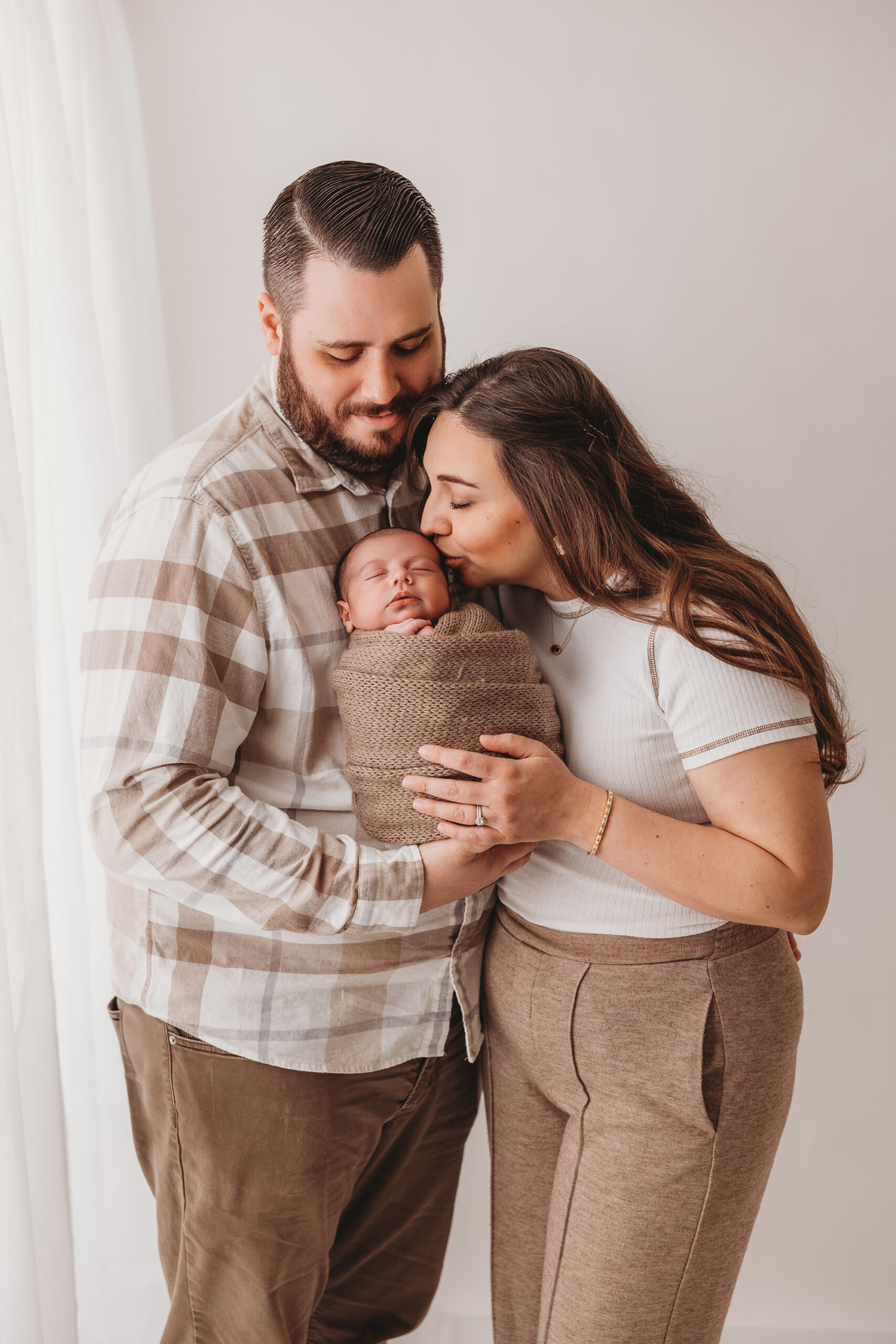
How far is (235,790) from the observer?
127 cm

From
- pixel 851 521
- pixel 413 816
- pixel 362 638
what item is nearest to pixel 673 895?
pixel 413 816

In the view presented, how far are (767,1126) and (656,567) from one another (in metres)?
0.82

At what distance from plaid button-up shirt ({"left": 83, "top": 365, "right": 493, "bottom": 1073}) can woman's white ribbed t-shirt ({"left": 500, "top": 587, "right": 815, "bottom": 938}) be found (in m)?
0.19

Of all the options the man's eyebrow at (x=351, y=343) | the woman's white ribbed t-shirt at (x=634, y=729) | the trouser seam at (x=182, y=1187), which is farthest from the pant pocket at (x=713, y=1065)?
the man's eyebrow at (x=351, y=343)

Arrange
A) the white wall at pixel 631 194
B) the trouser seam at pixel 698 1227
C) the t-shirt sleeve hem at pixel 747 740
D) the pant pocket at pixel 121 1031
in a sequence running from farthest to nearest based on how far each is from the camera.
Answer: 1. the white wall at pixel 631 194
2. the pant pocket at pixel 121 1031
3. the trouser seam at pixel 698 1227
4. the t-shirt sleeve hem at pixel 747 740

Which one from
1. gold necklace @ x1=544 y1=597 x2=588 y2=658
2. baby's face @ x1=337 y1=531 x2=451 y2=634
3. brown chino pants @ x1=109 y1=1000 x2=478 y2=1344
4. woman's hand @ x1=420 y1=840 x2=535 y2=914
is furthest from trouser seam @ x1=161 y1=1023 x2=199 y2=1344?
gold necklace @ x1=544 y1=597 x2=588 y2=658

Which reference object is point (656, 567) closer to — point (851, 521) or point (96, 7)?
point (851, 521)

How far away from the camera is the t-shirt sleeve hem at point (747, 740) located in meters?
1.22

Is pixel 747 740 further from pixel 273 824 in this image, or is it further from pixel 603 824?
pixel 273 824

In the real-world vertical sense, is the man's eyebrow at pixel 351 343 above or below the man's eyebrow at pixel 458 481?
above

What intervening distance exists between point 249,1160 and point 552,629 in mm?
900

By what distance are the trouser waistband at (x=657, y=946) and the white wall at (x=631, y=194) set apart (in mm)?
808

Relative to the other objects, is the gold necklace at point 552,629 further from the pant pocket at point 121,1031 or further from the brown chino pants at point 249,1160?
the pant pocket at point 121,1031

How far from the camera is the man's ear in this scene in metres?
1.41
